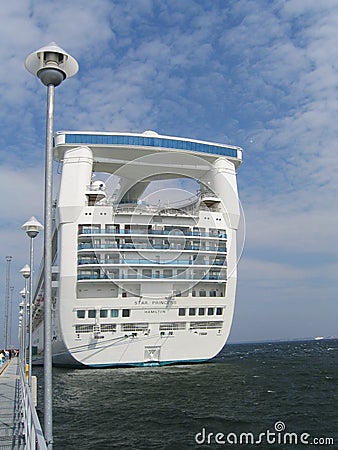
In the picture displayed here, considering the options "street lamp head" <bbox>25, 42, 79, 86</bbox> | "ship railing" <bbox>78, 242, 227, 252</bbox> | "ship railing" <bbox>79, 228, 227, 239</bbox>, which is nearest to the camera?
"street lamp head" <bbox>25, 42, 79, 86</bbox>

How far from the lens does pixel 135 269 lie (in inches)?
1251

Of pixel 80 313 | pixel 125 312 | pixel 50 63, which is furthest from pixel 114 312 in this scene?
pixel 50 63

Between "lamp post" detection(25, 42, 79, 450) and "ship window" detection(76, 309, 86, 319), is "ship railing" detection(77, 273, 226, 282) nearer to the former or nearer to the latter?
"ship window" detection(76, 309, 86, 319)

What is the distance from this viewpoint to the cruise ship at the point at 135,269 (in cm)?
3050

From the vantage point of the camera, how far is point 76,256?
31.8m

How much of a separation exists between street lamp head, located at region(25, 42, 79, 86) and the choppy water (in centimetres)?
1043

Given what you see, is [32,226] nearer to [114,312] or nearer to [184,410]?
[184,410]

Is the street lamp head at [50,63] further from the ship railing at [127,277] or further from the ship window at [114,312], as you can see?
the ship window at [114,312]

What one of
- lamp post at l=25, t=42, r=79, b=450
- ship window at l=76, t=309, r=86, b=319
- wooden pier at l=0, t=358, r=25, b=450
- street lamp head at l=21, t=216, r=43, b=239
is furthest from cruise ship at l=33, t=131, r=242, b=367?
lamp post at l=25, t=42, r=79, b=450

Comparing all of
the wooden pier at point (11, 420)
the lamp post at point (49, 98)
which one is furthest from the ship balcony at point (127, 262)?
the lamp post at point (49, 98)

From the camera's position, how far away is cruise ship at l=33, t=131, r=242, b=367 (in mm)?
30500

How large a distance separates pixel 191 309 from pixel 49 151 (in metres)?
26.4

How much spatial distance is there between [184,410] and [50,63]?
1527cm

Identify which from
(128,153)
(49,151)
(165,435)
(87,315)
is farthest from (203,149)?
(49,151)
